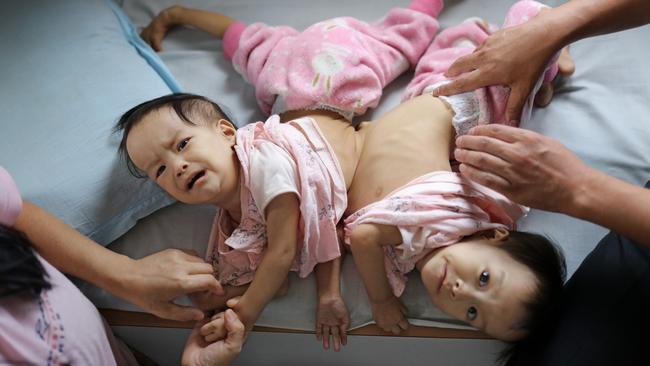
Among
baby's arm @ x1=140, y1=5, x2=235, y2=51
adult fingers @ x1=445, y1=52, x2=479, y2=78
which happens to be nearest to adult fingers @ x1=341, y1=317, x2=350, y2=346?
adult fingers @ x1=445, y1=52, x2=479, y2=78

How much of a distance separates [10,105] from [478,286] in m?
1.04

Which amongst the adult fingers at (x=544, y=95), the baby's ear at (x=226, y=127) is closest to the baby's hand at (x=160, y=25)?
the baby's ear at (x=226, y=127)

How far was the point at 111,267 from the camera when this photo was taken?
1060 millimetres

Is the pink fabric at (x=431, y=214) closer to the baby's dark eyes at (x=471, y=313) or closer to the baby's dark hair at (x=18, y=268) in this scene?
the baby's dark eyes at (x=471, y=313)

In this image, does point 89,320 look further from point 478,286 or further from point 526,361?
point 526,361

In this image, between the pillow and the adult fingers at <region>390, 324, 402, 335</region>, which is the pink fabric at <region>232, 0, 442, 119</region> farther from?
the adult fingers at <region>390, 324, 402, 335</region>

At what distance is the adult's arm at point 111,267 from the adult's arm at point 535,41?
0.68m

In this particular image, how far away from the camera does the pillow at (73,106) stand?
115cm

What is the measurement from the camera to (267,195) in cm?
107

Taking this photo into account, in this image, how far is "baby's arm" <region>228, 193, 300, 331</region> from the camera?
108cm

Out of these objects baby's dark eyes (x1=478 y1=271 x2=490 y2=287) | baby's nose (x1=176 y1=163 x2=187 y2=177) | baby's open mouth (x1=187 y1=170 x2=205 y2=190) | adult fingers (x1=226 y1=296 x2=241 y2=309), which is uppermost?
baby's nose (x1=176 y1=163 x2=187 y2=177)

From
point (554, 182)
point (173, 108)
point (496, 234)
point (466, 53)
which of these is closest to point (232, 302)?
point (173, 108)

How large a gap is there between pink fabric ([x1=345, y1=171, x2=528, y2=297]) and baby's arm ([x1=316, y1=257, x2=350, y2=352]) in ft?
0.28

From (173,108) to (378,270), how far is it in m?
0.52
